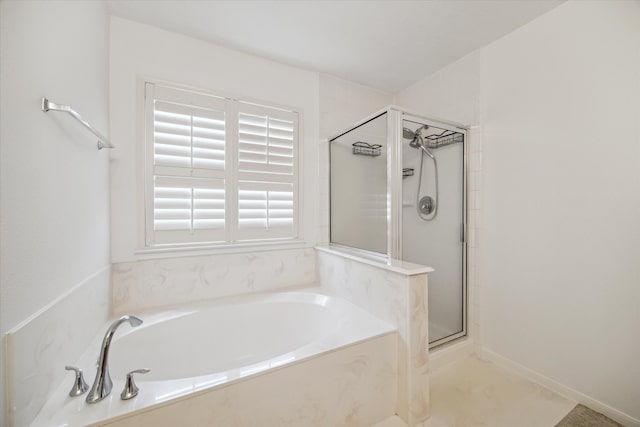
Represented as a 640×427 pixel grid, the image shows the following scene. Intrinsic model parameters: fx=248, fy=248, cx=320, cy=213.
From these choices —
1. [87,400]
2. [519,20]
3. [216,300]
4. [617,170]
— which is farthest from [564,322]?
[87,400]

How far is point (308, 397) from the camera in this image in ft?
3.70

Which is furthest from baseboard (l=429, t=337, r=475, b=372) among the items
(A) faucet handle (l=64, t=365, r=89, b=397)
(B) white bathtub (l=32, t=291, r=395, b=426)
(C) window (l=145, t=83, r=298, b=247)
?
(A) faucet handle (l=64, t=365, r=89, b=397)

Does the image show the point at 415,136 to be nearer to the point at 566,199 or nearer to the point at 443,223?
the point at 443,223

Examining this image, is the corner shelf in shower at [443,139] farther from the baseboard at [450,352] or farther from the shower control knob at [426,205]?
the baseboard at [450,352]

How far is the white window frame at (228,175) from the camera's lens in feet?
5.49

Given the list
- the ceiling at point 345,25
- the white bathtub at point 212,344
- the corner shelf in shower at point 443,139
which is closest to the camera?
the white bathtub at point 212,344

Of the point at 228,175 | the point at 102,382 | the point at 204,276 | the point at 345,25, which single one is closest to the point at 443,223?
the point at 345,25

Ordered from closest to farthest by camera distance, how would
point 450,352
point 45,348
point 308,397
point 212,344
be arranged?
point 45,348 → point 308,397 → point 212,344 → point 450,352

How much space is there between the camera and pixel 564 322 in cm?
151

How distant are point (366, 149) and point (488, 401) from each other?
1.79 metres

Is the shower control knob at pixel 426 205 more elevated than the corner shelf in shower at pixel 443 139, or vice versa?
the corner shelf in shower at pixel 443 139

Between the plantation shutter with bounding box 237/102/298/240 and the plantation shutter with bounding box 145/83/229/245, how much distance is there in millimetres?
143

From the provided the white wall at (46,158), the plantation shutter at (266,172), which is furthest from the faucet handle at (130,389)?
the plantation shutter at (266,172)

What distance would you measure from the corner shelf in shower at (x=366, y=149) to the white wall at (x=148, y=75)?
657 mm
